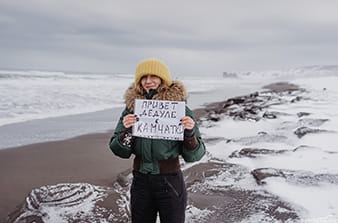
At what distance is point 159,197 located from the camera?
2.62 m

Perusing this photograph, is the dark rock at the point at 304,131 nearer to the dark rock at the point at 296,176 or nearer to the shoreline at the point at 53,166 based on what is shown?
the dark rock at the point at 296,176

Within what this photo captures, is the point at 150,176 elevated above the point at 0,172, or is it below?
above

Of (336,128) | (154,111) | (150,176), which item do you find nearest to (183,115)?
(154,111)

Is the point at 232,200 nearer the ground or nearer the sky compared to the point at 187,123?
nearer the ground

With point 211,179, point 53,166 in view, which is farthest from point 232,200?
point 53,166

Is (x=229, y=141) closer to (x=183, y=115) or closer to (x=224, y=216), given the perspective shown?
(x=224, y=216)

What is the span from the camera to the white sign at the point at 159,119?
2.53 m

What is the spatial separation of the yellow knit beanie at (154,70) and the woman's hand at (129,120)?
383 mm

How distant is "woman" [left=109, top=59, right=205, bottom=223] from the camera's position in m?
2.57

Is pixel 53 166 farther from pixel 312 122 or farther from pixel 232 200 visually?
pixel 312 122

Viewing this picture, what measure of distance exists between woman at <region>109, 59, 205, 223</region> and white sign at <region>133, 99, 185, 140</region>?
0.05 metres

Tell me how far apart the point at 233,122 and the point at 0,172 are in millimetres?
7454

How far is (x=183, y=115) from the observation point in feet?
8.26

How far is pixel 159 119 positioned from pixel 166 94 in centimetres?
23
